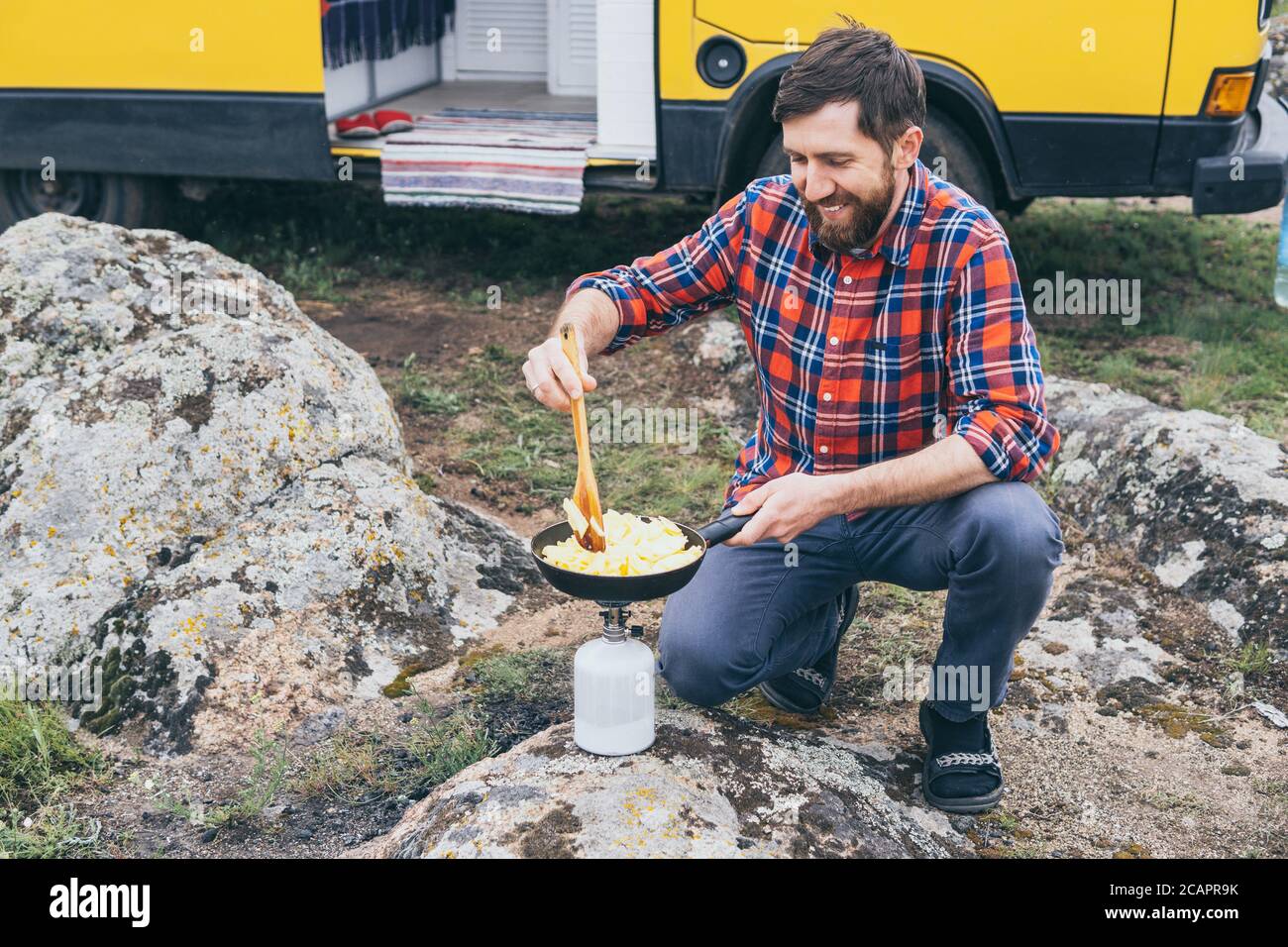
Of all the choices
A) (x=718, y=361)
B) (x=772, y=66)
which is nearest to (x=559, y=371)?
(x=718, y=361)

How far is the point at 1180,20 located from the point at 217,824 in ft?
15.4

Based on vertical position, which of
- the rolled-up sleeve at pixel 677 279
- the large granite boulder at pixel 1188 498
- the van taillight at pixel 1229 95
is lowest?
the large granite boulder at pixel 1188 498

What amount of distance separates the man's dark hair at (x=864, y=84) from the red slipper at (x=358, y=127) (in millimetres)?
4253

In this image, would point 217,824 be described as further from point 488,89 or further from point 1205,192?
point 488,89

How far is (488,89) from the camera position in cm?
861

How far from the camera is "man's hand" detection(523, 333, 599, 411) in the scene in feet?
8.93

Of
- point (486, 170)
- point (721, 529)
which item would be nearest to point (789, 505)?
point (721, 529)

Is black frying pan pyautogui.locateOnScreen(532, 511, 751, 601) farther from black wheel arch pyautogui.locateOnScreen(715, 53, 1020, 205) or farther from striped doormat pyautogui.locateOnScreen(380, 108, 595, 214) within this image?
striped doormat pyautogui.locateOnScreen(380, 108, 595, 214)

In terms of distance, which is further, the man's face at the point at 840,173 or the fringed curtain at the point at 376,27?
the fringed curtain at the point at 376,27

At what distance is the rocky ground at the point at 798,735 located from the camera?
2701 millimetres

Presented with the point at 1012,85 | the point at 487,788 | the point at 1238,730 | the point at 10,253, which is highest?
the point at 1012,85

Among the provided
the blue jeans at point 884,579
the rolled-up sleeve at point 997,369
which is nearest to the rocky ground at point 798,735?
the blue jeans at point 884,579

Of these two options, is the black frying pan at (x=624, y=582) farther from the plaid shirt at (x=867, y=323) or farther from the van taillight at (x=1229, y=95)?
the van taillight at (x=1229, y=95)

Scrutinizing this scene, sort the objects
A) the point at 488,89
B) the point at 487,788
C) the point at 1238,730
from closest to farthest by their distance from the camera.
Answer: the point at 487,788, the point at 1238,730, the point at 488,89
